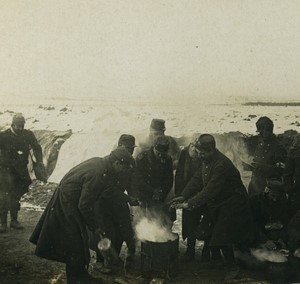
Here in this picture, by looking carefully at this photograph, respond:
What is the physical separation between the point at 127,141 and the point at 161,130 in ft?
1.42

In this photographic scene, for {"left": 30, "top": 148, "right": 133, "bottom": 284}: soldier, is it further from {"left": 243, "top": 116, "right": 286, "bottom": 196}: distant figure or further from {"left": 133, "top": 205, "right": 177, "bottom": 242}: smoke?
{"left": 243, "top": 116, "right": 286, "bottom": 196}: distant figure

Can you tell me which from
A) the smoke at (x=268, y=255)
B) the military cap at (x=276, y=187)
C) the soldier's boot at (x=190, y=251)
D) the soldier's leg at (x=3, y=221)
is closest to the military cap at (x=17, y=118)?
the soldier's leg at (x=3, y=221)

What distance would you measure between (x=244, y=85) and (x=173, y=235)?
6.62 feet

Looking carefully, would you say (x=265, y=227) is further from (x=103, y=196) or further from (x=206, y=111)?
(x=103, y=196)

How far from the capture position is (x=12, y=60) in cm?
479

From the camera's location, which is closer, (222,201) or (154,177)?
(222,201)

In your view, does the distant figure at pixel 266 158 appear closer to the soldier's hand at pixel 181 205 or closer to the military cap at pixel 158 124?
the soldier's hand at pixel 181 205

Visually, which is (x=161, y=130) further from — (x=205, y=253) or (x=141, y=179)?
(x=205, y=253)

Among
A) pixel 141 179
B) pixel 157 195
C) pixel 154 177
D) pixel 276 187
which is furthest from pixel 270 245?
pixel 141 179

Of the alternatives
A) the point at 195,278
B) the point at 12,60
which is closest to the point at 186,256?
the point at 195,278

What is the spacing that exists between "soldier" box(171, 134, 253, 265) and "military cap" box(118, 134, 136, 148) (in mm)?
756

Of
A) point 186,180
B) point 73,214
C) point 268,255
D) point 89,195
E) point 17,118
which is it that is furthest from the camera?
point 186,180

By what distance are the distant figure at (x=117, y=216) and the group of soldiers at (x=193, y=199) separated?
0.01 metres

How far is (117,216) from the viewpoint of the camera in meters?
4.68
